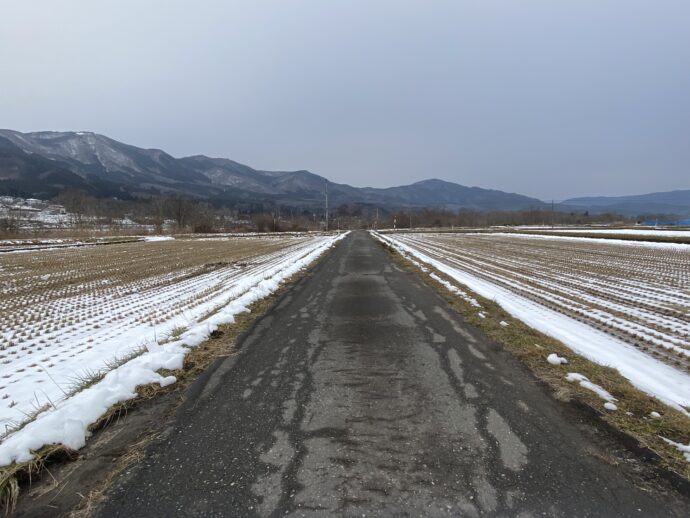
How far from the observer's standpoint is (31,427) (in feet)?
11.0

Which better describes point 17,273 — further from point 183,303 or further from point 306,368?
point 306,368

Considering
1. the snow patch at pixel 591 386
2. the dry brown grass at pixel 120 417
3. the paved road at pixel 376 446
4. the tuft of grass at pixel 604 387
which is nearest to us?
the paved road at pixel 376 446

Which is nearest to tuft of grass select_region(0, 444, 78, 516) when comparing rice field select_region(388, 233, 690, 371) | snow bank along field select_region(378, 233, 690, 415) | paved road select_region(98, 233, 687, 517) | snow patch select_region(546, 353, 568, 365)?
paved road select_region(98, 233, 687, 517)

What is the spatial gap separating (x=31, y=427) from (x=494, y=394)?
4.83m

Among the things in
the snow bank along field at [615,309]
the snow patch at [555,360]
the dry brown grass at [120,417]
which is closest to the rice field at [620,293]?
the snow bank along field at [615,309]

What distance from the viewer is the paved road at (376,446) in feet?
8.29

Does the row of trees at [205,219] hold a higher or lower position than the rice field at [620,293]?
higher

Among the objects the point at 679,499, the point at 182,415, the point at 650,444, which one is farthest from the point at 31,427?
the point at 650,444

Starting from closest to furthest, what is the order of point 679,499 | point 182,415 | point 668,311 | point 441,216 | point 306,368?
point 679,499, point 182,415, point 306,368, point 668,311, point 441,216

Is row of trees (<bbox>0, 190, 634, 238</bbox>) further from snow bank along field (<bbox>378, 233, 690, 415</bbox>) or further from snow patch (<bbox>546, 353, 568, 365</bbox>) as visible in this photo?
snow patch (<bbox>546, 353, 568, 365</bbox>)

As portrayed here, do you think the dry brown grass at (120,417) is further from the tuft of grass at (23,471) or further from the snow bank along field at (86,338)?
the snow bank along field at (86,338)

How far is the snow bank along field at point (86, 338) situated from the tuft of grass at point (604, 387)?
16.7 ft

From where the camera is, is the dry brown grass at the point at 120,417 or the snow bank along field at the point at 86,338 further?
the snow bank along field at the point at 86,338

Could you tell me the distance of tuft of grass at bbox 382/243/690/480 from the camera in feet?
10.8
